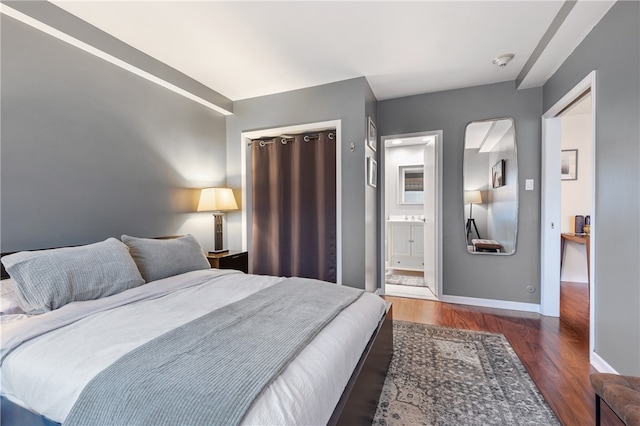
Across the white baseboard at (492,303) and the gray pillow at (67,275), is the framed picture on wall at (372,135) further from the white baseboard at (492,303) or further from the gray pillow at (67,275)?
the gray pillow at (67,275)

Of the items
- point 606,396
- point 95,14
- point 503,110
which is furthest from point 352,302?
point 503,110

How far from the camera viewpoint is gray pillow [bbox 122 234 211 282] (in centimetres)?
204

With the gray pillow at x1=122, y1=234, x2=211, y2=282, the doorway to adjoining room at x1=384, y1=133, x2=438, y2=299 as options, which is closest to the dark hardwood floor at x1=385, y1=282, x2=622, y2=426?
the doorway to adjoining room at x1=384, y1=133, x2=438, y2=299

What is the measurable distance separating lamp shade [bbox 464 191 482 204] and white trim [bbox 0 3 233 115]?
3.29 meters

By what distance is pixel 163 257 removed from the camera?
2139mm

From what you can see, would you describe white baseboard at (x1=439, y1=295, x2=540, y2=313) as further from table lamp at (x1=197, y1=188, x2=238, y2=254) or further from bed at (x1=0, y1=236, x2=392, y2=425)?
table lamp at (x1=197, y1=188, x2=238, y2=254)

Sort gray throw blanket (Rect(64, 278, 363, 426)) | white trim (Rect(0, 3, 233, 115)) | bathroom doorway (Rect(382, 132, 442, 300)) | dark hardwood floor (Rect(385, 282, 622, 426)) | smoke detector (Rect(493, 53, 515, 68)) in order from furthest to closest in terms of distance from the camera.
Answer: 1. bathroom doorway (Rect(382, 132, 442, 300))
2. smoke detector (Rect(493, 53, 515, 68))
3. white trim (Rect(0, 3, 233, 115))
4. dark hardwood floor (Rect(385, 282, 622, 426))
5. gray throw blanket (Rect(64, 278, 363, 426))

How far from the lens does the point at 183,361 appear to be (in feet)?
3.19

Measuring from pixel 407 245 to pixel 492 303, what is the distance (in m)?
1.82

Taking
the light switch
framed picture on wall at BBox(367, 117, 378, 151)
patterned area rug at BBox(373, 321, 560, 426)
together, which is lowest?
patterned area rug at BBox(373, 321, 560, 426)

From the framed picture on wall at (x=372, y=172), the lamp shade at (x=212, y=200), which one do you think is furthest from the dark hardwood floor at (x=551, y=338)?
the lamp shade at (x=212, y=200)

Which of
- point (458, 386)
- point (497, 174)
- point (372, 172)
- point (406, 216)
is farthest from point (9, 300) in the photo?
point (406, 216)

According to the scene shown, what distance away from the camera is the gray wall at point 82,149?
1.81 meters

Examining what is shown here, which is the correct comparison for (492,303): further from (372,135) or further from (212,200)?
(212,200)
